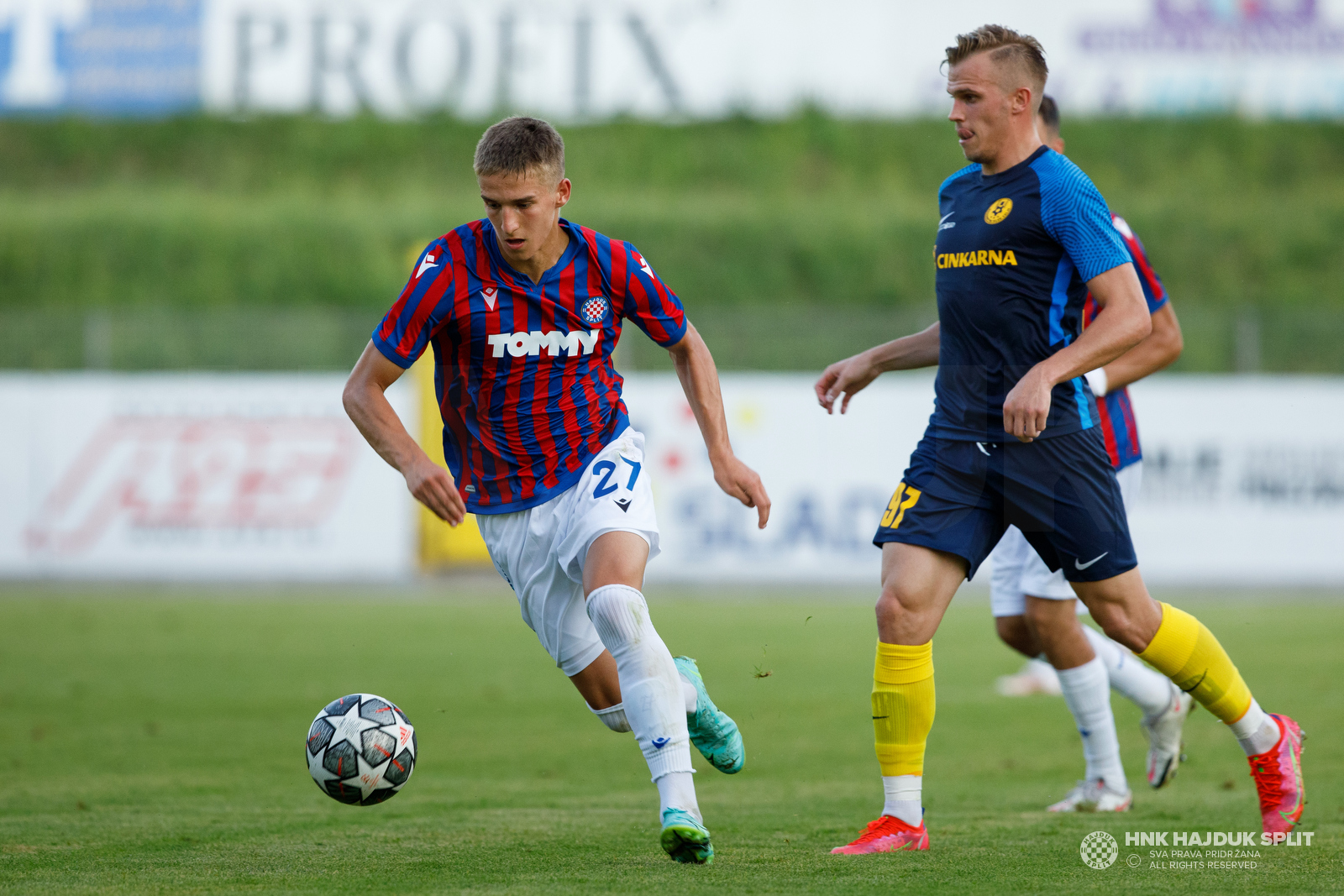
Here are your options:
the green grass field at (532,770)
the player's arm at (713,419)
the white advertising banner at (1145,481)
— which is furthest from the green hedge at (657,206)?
the player's arm at (713,419)

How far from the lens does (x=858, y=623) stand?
14070mm

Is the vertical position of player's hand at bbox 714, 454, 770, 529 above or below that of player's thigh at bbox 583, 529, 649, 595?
above

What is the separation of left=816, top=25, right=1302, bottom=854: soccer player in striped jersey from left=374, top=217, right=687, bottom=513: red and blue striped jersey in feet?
3.16

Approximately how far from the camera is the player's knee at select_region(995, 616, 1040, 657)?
626cm

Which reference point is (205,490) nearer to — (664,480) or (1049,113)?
(664,480)

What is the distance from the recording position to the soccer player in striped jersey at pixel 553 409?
465cm

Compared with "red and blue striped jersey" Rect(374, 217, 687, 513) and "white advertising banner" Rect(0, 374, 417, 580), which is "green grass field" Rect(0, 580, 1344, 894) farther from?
"white advertising banner" Rect(0, 374, 417, 580)

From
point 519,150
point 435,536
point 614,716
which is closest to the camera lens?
point 519,150

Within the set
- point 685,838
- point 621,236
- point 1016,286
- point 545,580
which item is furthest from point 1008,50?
point 621,236

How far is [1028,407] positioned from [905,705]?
1049 mm

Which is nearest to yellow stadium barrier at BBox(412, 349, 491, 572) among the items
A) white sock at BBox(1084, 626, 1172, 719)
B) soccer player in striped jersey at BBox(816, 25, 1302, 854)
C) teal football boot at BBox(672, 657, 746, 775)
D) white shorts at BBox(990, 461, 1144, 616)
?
white shorts at BBox(990, 461, 1144, 616)

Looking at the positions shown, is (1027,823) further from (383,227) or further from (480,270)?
(383,227)

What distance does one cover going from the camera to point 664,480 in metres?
16.2

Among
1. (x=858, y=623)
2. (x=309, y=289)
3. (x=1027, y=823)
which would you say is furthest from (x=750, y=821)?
(x=309, y=289)
